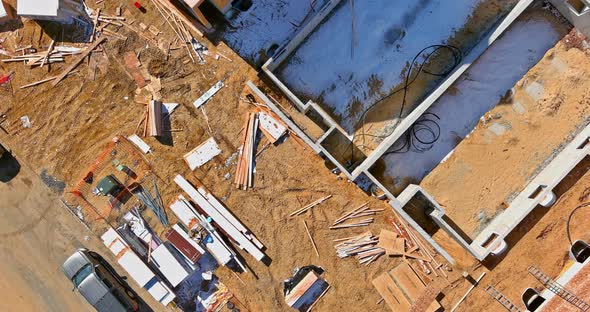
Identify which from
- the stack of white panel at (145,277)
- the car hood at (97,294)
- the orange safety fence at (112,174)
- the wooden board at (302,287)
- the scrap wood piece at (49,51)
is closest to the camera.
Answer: the car hood at (97,294)

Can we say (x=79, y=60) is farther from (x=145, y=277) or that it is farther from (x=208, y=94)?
(x=145, y=277)

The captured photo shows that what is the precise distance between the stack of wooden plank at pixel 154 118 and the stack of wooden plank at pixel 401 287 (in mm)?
10032

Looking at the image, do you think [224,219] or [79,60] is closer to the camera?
[224,219]

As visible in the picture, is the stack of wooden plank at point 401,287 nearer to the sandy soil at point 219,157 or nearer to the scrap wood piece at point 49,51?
the sandy soil at point 219,157

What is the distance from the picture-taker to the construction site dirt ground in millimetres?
14680

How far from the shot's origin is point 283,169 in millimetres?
14742

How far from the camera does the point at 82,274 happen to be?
14.0 m

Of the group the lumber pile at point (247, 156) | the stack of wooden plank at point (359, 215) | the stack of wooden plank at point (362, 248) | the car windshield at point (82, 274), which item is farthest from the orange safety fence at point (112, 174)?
the stack of wooden plank at point (362, 248)

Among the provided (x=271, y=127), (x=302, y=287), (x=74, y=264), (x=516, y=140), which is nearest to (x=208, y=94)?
(x=271, y=127)

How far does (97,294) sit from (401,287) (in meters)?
11.1

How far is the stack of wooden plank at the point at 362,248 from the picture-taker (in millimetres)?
14617

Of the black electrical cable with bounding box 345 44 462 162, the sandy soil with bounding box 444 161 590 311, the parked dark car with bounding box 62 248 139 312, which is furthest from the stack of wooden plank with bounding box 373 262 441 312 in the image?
the parked dark car with bounding box 62 248 139 312

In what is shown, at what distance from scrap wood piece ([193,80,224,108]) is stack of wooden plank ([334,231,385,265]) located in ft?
24.7

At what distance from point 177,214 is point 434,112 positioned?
10.5 meters
